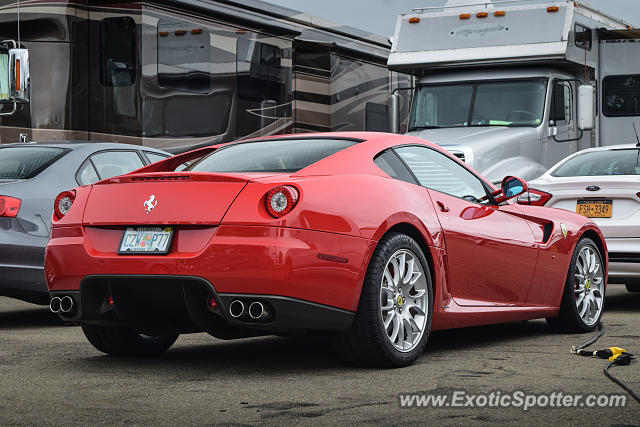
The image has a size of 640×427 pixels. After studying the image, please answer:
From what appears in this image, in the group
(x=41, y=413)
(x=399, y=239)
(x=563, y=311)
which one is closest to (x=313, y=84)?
(x=563, y=311)

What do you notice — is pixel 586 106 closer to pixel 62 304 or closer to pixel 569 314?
pixel 569 314

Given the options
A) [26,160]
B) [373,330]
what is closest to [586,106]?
[26,160]

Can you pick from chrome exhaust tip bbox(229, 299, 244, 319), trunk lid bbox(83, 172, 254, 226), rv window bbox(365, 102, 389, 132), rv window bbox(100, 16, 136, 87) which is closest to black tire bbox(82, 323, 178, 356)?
trunk lid bbox(83, 172, 254, 226)

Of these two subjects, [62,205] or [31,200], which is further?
[31,200]

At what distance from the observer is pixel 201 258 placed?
5637 millimetres

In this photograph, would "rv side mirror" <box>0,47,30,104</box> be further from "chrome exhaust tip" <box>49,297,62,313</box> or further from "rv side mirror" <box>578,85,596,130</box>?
"rv side mirror" <box>578,85,596,130</box>

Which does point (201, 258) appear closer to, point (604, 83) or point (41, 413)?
point (41, 413)

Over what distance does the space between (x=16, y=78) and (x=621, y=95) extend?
327 inches

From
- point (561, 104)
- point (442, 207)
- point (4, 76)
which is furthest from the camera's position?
point (561, 104)

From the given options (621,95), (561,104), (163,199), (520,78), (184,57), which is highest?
(184,57)

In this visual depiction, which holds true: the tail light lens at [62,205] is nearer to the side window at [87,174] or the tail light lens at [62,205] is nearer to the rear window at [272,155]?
the rear window at [272,155]

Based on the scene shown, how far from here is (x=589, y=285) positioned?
821 centimetres

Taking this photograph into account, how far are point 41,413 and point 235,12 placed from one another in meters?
10.2

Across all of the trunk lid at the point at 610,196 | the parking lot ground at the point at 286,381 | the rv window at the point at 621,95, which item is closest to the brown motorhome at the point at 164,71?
the rv window at the point at 621,95
